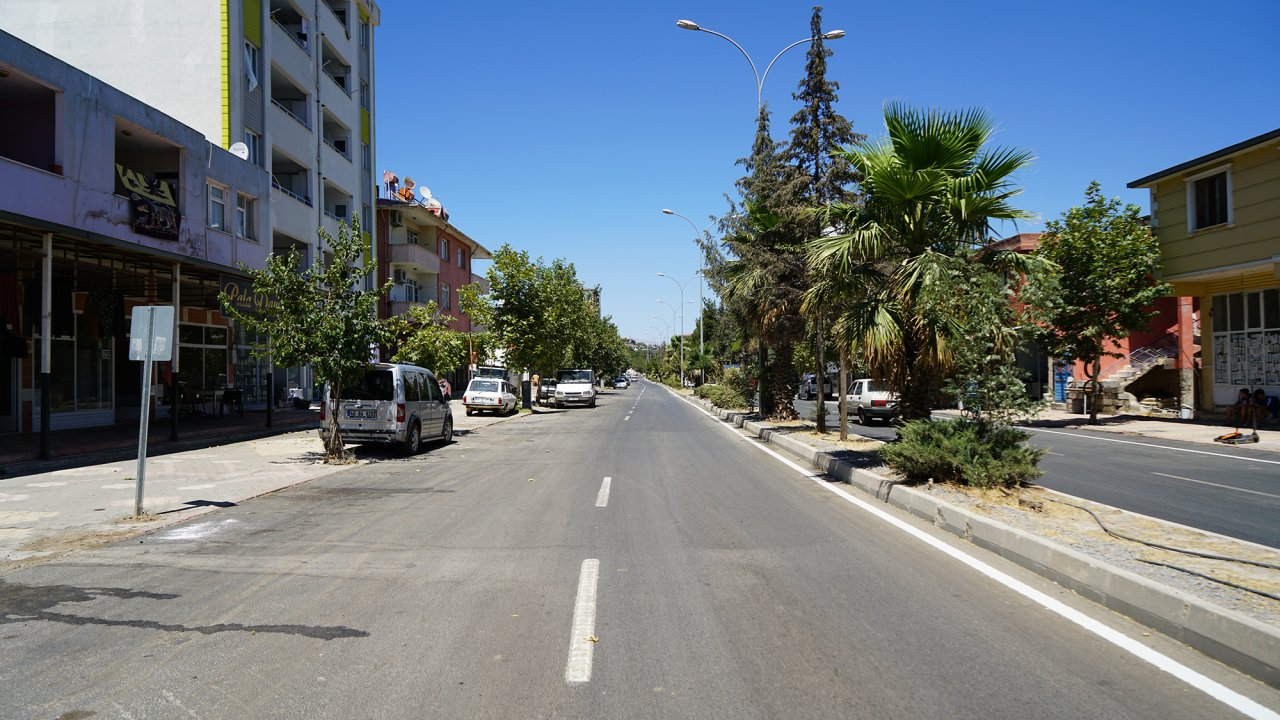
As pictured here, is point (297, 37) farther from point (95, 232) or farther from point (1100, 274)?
point (1100, 274)

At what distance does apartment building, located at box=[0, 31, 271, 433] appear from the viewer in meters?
14.6

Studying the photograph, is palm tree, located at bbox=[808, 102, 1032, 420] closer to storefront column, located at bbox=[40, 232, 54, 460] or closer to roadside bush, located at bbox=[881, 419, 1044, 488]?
roadside bush, located at bbox=[881, 419, 1044, 488]

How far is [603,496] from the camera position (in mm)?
10445

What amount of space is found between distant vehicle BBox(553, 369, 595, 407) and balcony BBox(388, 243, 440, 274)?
32.8 ft

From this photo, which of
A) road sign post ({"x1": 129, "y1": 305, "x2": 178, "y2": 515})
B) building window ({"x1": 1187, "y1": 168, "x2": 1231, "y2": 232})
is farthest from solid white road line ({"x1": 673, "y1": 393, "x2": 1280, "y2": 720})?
building window ({"x1": 1187, "y1": 168, "x2": 1231, "y2": 232})

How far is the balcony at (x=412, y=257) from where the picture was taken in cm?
4169

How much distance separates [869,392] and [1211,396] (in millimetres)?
11412

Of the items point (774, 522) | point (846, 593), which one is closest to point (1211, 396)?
point (774, 522)

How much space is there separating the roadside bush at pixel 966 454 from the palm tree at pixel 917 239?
36.4 inches

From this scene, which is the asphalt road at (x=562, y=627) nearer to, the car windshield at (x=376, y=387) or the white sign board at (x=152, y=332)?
the white sign board at (x=152, y=332)

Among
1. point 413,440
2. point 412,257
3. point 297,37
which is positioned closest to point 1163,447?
point 413,440

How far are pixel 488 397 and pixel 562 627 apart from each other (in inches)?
1129

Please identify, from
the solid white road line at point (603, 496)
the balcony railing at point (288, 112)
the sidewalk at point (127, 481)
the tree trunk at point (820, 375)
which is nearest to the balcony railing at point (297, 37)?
the balcony railing at point (288, 112)

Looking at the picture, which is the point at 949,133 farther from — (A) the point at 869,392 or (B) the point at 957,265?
(A) the point at 869,392
